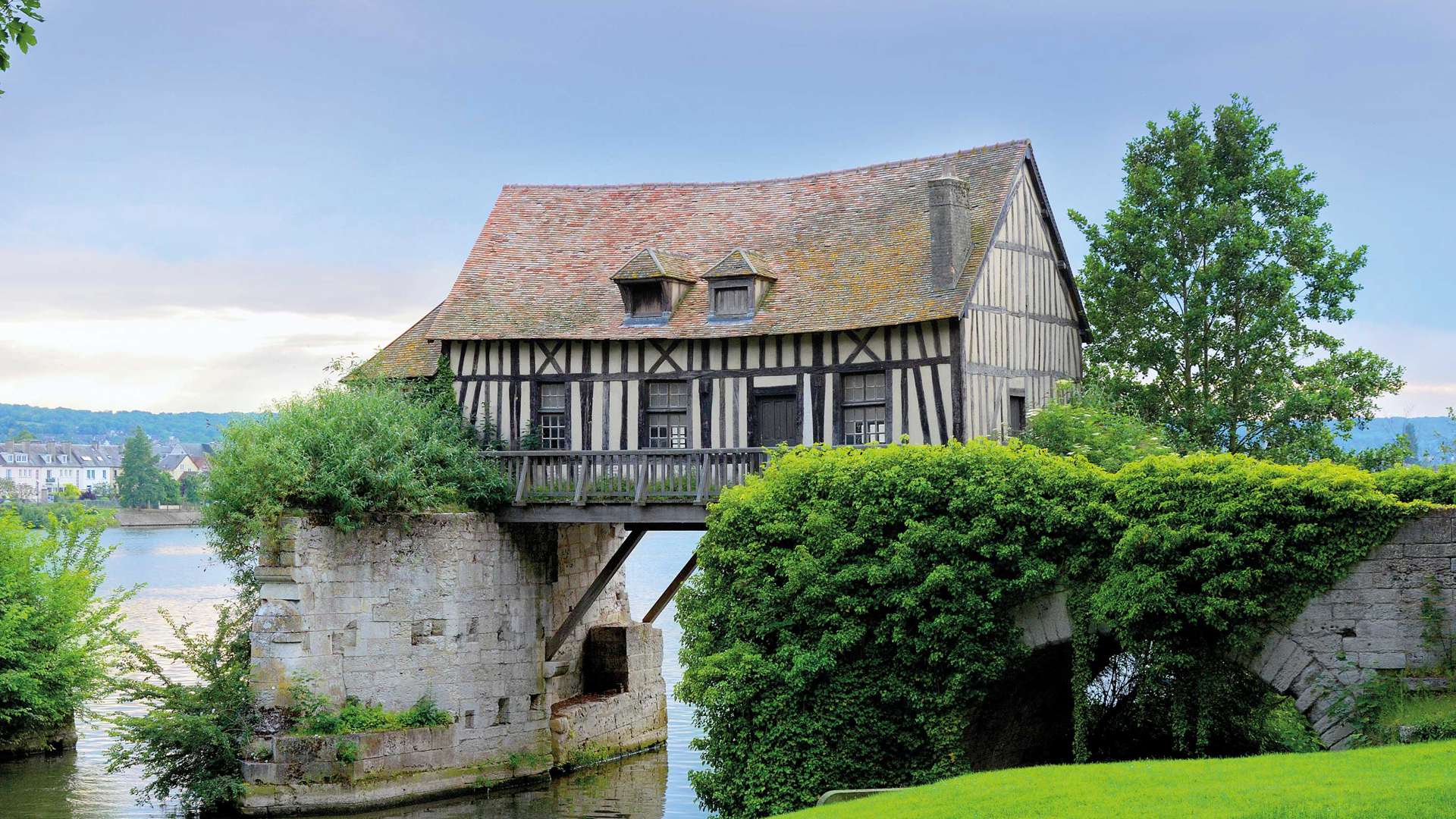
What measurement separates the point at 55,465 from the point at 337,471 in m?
126

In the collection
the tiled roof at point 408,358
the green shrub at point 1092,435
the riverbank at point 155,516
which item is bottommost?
the green shrub at point 1092,435

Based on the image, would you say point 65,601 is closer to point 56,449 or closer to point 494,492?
point 494,492

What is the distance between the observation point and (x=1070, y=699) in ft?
60.4

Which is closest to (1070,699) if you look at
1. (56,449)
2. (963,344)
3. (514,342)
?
(963,344)

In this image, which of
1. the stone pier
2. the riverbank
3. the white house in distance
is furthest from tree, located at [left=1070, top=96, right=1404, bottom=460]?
the white house in distance

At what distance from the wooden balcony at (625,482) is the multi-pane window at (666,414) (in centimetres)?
110

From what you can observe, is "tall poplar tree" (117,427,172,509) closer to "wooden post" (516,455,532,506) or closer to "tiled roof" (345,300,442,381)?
"tiled roof" (345,300,442,381)

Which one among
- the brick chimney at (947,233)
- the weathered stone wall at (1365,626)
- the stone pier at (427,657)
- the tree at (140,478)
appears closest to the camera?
the weathered stone wall at (1365,626)

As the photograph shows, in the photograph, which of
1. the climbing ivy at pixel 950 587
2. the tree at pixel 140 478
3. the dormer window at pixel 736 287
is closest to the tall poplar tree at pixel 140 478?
the tree at pixel 140 478

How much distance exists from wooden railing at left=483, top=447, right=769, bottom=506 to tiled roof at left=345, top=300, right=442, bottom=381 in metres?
2.77

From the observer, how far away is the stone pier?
19.3 m

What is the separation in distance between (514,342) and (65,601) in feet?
26.5

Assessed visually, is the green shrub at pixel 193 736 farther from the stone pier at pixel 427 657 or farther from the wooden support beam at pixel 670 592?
the wooden support beam at pixel 670 592

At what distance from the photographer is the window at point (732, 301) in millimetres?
21625
